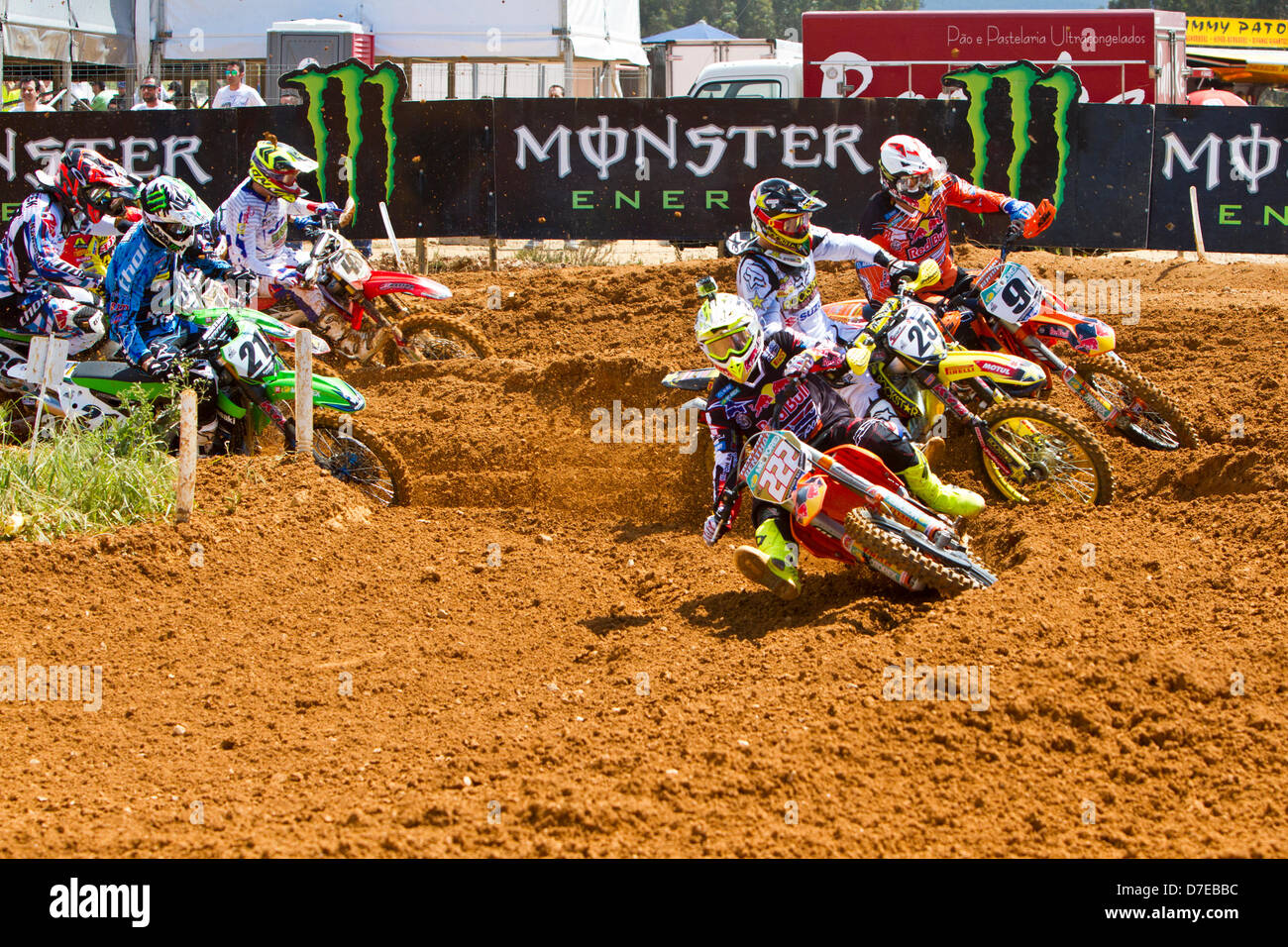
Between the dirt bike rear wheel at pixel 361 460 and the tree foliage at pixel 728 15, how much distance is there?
153 ft

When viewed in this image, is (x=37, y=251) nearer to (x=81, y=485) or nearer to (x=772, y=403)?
(x=81, y=485)

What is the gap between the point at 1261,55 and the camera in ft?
81.8

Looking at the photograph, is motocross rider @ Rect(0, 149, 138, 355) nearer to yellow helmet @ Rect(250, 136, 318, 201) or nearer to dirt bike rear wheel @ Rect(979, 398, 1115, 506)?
yellow helmet @ Rect(250, 136, 318, 201)

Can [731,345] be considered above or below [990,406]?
above

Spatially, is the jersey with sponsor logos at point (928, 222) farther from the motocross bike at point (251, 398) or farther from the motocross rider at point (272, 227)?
the motocross rider at point (272, 227)

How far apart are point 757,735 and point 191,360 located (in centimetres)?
482

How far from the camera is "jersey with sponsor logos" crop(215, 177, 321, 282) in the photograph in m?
9.88

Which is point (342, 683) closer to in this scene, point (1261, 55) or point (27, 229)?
point (27, 229)

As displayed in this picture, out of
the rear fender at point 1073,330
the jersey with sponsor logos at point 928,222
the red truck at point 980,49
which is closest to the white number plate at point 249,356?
the jersey with sponsor logos at point 928,222

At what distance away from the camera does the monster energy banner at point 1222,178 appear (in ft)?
44.8
